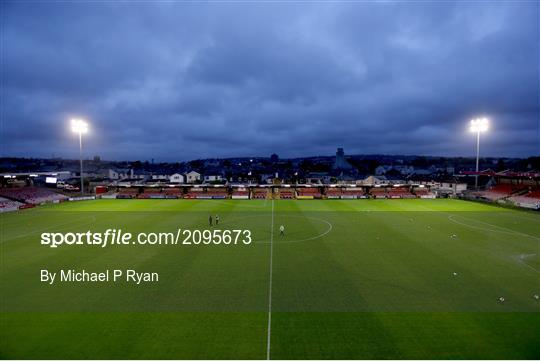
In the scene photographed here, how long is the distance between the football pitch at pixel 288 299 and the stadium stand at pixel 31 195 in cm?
2907

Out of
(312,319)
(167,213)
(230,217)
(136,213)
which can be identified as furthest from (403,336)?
(136,213)

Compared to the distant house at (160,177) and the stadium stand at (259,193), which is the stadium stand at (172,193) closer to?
the stadium stand at (259,193)

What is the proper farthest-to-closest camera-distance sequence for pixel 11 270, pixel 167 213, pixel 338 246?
pixel 167 213
pixel 338 246
pixel 11 270

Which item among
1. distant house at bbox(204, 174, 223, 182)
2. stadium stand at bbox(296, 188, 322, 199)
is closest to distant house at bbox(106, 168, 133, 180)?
distant house at bbox(204, 174, 223, 182)

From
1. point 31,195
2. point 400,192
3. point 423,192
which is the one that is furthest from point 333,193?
point 31,195

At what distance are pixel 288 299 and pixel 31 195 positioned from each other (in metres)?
58.6

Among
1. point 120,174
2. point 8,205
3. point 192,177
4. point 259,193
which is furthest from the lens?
point 120,174

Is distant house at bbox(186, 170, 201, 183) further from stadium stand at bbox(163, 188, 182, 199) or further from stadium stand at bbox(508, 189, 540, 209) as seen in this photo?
stadium stand at bbox(508, 189, 540, 209)

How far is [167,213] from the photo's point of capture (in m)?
42.1

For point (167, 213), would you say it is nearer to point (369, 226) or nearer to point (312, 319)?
point (369, 226)

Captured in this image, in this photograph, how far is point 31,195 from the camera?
53.8m

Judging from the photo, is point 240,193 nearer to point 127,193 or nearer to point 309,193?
point 309,193

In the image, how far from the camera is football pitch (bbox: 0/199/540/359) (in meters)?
11.0

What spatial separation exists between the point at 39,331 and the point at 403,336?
14385 millimetres
